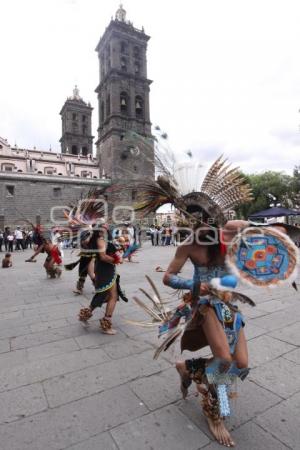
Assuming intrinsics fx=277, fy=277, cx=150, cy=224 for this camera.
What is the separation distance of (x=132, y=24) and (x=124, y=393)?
60524 millimetres

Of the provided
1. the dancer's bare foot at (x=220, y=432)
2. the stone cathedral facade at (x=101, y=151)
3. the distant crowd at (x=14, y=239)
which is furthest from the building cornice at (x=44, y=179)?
the dancer's bare foot at (x=220, y=432)

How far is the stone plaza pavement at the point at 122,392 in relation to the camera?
1.94 meters

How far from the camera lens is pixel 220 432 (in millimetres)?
1903

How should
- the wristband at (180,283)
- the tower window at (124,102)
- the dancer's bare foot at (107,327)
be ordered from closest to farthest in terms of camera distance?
the wristband at (180,283) < the dancer's bare foot at (107,327) < the tower window at (124,102)

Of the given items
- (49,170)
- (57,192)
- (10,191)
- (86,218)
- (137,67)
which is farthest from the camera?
(49,170)

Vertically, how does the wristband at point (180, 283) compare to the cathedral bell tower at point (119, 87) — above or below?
below

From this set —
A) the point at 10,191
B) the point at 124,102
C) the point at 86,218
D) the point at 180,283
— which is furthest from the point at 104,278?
the point at 124,102

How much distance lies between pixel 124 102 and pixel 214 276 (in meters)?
49.5

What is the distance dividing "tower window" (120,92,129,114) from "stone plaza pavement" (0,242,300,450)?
47.2 meters

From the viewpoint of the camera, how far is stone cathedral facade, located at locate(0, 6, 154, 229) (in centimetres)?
3703

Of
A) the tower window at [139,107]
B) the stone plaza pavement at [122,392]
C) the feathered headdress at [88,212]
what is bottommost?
the stone plaza pavement at [122,392]

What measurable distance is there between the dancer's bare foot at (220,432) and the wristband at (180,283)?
948mm

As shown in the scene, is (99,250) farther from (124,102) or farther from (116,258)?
(124,102)

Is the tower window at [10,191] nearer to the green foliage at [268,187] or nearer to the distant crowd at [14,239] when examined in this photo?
the distant crowd at [14,239]
